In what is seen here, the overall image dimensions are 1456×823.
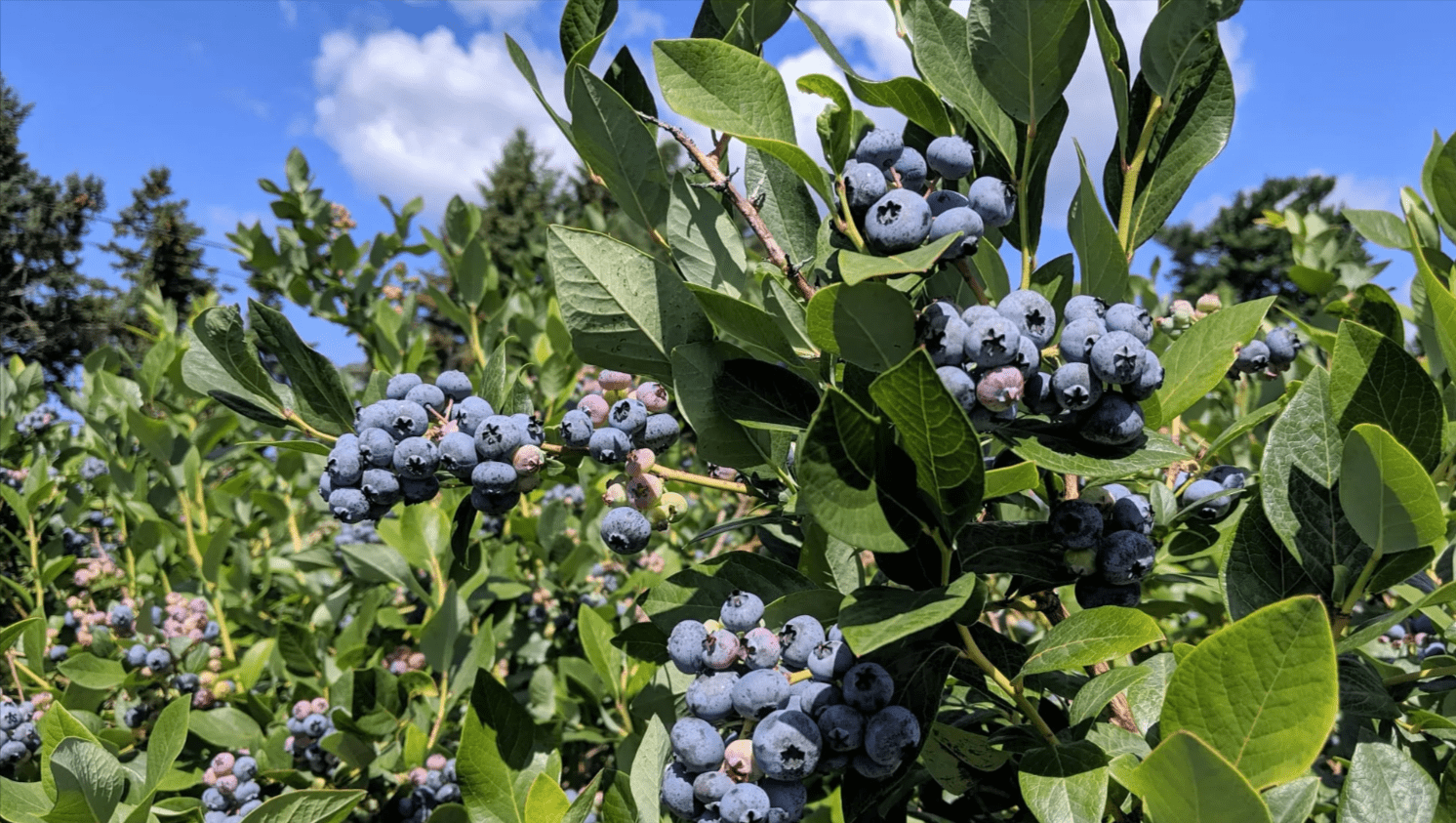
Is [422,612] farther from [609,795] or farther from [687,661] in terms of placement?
[687,661]

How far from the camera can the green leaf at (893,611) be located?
647 mm

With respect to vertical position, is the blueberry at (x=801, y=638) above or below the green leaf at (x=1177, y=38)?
below

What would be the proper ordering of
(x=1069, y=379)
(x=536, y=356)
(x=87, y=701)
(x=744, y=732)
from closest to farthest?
(x=1069, y=379)
(x=744, y=732)
(x=87, y=701)
(x=536, y=356)

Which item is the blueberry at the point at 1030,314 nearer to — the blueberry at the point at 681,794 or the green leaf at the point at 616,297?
the green leaf at the point at 616,297

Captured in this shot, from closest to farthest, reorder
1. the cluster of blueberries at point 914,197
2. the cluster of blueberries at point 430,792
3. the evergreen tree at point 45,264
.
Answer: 1. the cluster of blueberries at point 914,197
2. the cluster of blueberries at point 430,792
3. the evergreen tree at point 45,264

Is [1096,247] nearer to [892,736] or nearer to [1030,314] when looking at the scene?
[1030,314]

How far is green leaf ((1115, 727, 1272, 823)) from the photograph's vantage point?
0.61 meters

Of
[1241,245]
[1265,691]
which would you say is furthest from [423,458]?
[1241,245]

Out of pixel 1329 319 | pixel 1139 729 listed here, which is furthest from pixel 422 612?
pixel 1329 319

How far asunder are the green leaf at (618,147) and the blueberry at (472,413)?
Result: 12.2 inches

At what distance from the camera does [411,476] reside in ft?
3.55

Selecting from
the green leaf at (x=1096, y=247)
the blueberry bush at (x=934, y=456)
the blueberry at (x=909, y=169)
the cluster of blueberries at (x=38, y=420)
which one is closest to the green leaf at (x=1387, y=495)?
the blueberry bush at (x=934, y=456)

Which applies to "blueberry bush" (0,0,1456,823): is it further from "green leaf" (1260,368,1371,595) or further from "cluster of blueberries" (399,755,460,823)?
"cluster of blueberries" (399,755,460,823)

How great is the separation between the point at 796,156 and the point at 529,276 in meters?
3.46
